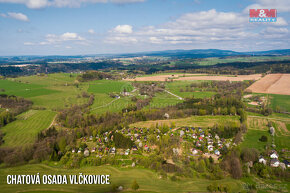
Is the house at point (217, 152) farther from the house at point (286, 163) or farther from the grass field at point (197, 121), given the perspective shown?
the grass field at point (197, 121)

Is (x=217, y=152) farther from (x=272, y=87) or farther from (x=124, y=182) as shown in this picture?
Result: (x=272, y=87)

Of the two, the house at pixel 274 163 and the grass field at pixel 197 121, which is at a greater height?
→ the grass field at pixel 197 121

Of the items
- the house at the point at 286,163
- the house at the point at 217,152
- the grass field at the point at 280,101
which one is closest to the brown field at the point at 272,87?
the grass field at the point at 280,101

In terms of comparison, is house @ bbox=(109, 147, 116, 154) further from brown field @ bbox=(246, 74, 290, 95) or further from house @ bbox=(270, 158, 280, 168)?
brown field @ bbox=(246, 74, 290, 95)

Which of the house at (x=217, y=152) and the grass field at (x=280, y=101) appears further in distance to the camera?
the grass field at (x=280, y=101)

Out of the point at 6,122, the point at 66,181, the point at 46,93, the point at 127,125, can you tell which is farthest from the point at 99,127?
the point at 46,93

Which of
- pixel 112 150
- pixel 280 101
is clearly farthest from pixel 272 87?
pixel 112 150
